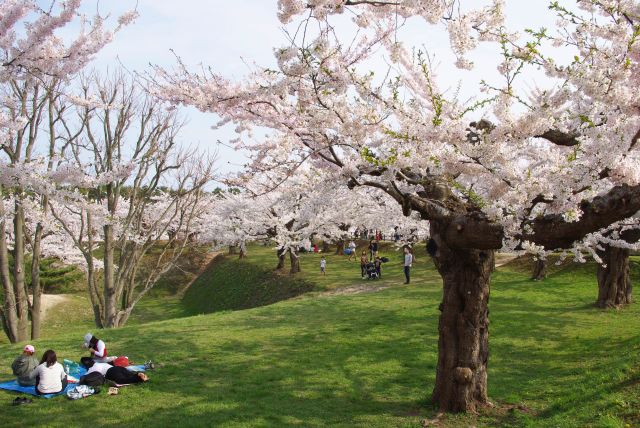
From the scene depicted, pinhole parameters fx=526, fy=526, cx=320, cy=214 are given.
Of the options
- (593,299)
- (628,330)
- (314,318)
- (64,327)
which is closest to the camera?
(628,330)

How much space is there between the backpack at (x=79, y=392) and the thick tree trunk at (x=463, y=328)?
5.62m

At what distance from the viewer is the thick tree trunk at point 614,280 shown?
15188 mm

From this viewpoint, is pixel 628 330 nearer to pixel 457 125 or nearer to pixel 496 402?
pixel 496 402

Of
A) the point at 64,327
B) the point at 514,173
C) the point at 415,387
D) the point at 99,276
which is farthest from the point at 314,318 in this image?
the point at 99,276

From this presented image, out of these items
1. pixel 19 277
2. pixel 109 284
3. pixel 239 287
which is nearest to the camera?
pixel 19 277

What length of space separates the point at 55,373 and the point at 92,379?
588mm

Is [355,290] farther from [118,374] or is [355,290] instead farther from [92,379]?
[92,379]

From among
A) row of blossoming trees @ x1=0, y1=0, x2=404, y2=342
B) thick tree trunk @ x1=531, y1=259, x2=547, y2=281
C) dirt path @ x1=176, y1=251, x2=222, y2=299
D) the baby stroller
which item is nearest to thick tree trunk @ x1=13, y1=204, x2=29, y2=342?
row of blossoming trees @ x1=0, y1=0, x2=404, y2=342

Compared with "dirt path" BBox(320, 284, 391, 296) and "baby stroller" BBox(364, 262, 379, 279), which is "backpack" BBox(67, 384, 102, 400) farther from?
"baby stroller" BBox(364, 262, 379, 279)

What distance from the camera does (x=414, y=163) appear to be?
277 inches

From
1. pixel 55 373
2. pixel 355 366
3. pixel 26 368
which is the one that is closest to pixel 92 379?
pixel 55 373

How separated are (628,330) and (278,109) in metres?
10.2

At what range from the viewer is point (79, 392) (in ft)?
28.0

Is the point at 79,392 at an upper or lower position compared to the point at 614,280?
lower
